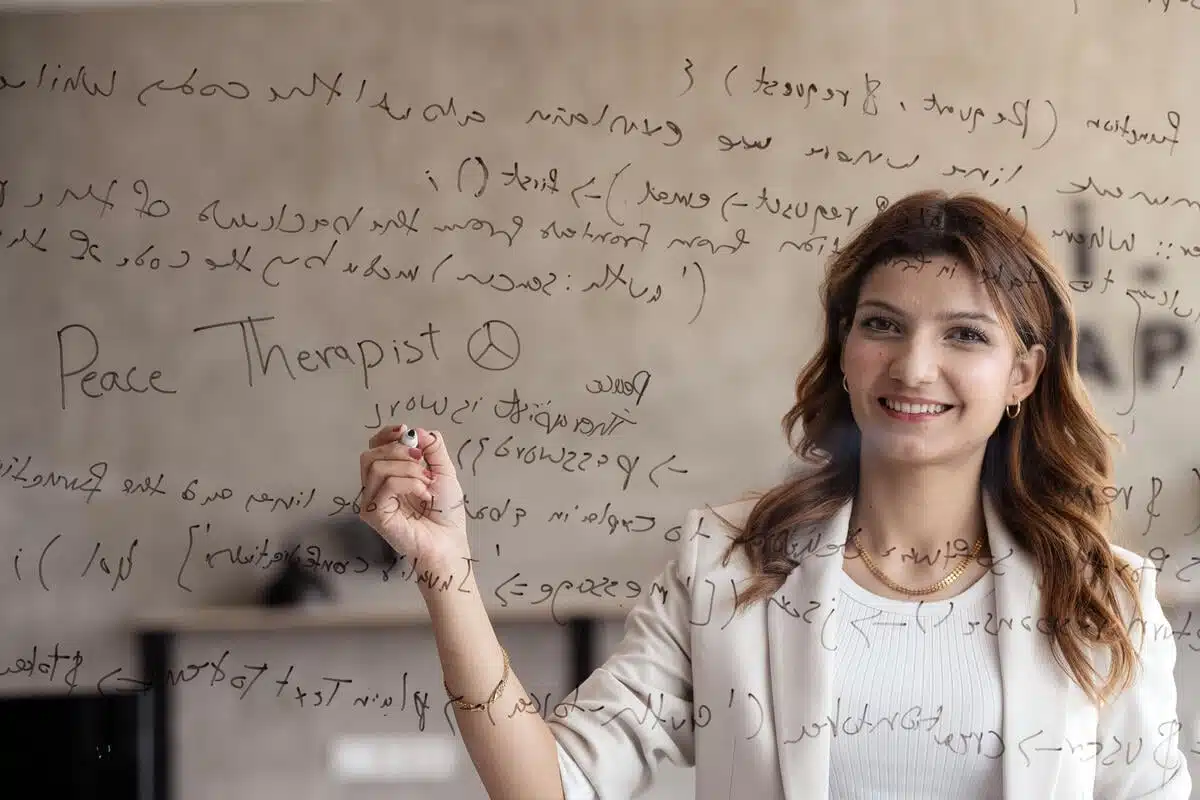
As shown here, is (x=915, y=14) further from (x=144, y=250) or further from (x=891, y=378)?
(x=144, y=250)

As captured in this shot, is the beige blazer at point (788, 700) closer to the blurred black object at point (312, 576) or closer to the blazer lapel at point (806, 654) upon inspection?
the blazer lapel at point (806, 654)

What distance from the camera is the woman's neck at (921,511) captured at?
1158mm

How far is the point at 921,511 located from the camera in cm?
116

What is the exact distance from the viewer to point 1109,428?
123 cm

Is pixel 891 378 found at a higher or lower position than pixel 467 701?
higher

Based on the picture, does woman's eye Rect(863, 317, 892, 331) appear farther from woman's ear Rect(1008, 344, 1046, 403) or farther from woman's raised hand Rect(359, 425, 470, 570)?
woman's raised hand Rect(359, 425, 470, 570)

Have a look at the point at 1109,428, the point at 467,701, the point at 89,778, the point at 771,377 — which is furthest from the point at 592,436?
the point at 89,778

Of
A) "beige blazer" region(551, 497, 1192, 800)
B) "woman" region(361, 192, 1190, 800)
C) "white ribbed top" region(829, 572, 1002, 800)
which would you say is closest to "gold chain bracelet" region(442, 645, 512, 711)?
"woman" region(361, 192, 1190, 800)

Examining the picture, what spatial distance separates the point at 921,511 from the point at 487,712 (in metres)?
0.51

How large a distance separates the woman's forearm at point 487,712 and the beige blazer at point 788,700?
0.18 ft

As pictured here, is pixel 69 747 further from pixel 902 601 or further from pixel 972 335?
pixel 972 335

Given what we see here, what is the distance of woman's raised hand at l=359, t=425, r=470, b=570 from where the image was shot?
1023 mm

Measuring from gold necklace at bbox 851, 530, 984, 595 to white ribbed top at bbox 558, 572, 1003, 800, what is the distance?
2cm

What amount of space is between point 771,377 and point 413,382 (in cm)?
43
